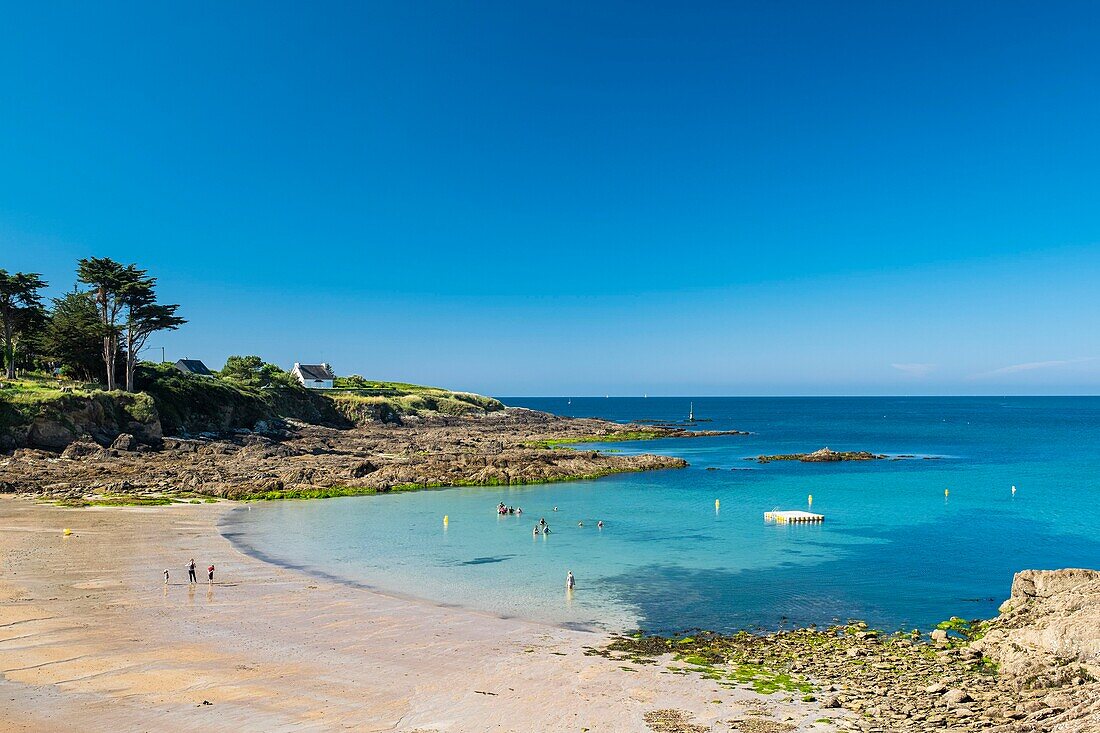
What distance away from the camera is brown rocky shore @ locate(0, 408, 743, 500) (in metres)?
54.1

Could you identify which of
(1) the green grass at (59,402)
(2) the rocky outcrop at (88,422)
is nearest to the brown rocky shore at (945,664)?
(2) the rocky outcrop at (88,422)

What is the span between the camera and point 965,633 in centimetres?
2345

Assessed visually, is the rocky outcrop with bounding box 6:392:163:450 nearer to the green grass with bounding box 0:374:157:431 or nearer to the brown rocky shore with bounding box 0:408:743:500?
the green grass with bounding box 0:374:157:431

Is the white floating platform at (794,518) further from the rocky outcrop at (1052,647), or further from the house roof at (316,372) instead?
the house roof at (316,372)

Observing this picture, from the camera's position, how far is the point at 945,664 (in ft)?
65.4

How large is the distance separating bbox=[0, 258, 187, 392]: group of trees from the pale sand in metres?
53.6

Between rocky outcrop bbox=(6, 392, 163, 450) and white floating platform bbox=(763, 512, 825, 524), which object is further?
rocky outcrop bbox=(6, 392, 163, 450)

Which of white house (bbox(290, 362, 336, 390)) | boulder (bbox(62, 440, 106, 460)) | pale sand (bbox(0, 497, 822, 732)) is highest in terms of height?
white house (bbox(290, 362, 336, 390))

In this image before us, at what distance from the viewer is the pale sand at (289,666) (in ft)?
52.9

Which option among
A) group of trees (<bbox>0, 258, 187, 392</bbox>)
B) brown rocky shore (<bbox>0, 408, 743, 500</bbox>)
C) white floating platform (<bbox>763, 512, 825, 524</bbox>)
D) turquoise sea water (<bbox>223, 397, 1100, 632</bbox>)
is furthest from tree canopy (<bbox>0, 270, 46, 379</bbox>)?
white floating platform (<bbox>763, 512, 825, 524</bbox>)

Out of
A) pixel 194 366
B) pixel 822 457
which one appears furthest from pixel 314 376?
pixel 822 457

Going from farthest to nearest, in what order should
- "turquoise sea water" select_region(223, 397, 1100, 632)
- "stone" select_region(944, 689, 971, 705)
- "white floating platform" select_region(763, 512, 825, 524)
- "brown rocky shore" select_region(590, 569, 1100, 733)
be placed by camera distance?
"white floating platform" select_region(763, 512, 825, 524)
"turquoise sea water" select_region(223, 397, 1100, 632)
"stone" select_region(944, 689, 971, 705)
"brown rocky shore" select_region(590, 569, 1100, 733)

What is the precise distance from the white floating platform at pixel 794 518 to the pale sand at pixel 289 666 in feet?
94.2

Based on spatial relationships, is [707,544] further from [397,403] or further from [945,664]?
[397,403]
